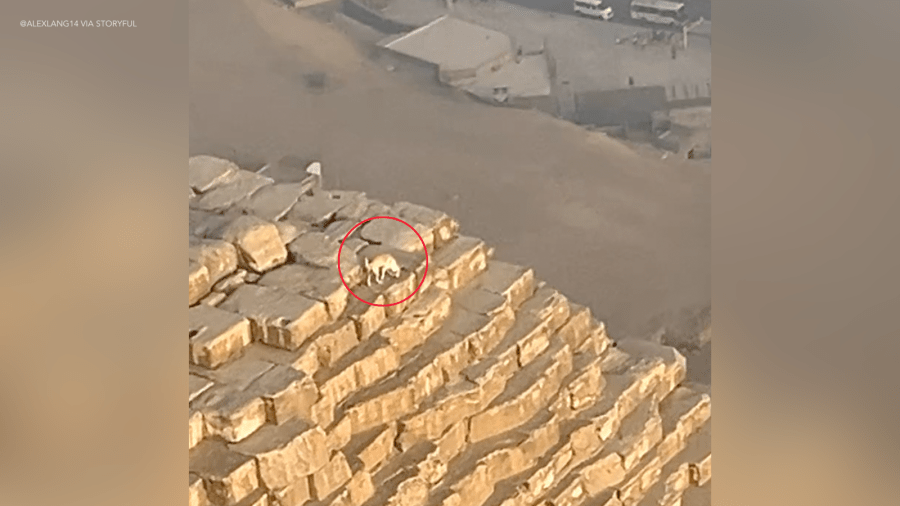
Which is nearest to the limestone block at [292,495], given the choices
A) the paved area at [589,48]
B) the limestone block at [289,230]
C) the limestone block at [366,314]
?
the limestone block at [366,314]

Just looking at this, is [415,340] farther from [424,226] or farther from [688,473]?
[688,473]

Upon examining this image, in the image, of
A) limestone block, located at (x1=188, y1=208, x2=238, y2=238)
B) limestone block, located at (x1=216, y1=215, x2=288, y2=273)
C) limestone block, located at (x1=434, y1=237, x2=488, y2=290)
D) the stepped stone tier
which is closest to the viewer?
the stepped stone tier

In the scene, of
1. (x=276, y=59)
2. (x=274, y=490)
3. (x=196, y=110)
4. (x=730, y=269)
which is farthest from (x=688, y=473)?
(x=276, y=59)

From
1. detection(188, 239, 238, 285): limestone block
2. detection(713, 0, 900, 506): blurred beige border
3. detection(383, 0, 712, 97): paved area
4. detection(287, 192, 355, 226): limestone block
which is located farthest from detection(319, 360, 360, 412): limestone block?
detection(383, 0, 712, 97): paved area

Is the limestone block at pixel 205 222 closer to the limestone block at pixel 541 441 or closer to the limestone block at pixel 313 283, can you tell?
the limestone block at pixel 313 283

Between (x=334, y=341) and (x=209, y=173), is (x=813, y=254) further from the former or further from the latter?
(x=209, y=173)

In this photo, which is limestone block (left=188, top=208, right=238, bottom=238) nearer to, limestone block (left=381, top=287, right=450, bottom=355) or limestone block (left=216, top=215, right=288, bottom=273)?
limestone block (left=216, top=215, right=288, bottom=273)

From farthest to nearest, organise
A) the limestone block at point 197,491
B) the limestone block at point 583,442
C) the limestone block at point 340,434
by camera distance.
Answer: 1. the limestone block at point 583,442
2. the limestone block at point 340,434
3. the limestone block at point 197,491
